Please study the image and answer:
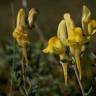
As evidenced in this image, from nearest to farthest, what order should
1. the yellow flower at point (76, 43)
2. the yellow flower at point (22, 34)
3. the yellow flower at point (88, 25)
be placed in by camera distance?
the yellow flower at point (76, 43) < the yellow flower at point (88, 25) < the yellow flower at point (22, 34)

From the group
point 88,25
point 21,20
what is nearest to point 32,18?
point 21,20

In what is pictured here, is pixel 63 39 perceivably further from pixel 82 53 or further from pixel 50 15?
pixel 50 15

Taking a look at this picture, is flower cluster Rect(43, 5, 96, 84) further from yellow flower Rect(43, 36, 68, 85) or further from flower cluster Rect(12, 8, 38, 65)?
flower cluster Rect(12, 8, 38, 65)

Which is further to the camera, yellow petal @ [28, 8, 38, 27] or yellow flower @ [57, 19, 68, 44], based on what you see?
yellow petal @ [28, 8, 38, 27]

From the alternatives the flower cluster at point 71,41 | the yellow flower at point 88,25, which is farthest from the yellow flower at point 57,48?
the yellow flower at point 88,25

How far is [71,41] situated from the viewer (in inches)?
97.1

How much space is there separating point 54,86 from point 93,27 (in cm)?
108

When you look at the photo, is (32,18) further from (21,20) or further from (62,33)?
(62,33)

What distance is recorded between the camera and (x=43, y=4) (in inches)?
389

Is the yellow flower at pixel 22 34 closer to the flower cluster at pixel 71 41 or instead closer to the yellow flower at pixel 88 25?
the flower cluster at pixel 71 41

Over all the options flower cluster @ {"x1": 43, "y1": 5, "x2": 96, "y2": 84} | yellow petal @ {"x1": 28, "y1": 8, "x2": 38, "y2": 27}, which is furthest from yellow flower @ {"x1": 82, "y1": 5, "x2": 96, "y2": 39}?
yellow petal @ {"x1": 28, "y1": 8, "x2": 38, "y2": 27}

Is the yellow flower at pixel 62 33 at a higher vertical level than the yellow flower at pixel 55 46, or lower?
higher

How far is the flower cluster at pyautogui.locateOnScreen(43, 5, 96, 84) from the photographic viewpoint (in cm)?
246

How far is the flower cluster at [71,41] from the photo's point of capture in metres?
2.46
